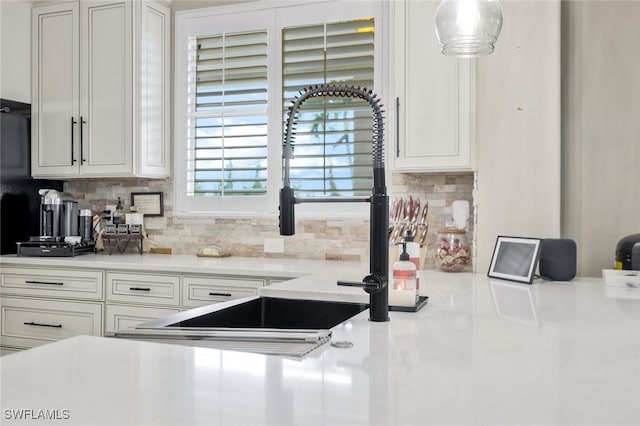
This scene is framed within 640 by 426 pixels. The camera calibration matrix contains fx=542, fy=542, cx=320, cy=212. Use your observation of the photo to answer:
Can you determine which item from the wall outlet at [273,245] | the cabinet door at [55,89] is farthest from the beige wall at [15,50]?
the wall outlet at [273,245]

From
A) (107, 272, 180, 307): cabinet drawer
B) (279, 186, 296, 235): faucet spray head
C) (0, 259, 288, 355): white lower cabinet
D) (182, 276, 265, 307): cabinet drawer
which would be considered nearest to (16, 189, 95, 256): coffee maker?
(0, 259, 288, 355): white lower cabinet

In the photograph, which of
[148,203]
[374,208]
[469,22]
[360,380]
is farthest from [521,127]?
[148,203]

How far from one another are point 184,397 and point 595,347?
0.93m

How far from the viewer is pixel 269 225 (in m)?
3.56

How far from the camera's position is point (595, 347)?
1244mm

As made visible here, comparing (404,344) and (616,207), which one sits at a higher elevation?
(616,207)

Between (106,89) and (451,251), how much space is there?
7.94 feet

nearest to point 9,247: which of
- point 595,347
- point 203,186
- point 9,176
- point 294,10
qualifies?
point 9,176

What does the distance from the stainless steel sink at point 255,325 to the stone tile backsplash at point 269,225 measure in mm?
1269

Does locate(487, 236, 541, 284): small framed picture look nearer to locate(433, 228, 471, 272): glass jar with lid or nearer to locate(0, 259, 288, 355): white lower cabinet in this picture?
locate(433, 228, 471, 272): glass jar with lid

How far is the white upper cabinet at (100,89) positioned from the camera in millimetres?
3486

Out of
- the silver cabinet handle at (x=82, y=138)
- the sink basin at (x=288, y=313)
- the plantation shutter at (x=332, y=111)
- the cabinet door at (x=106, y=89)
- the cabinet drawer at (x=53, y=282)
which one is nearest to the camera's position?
the sink basin at (x=288, y=313)

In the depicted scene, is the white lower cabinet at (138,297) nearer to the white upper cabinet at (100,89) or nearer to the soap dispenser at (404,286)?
the white upper cabinet at (100,89)

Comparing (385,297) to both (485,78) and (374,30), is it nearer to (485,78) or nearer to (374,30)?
(485,78)
